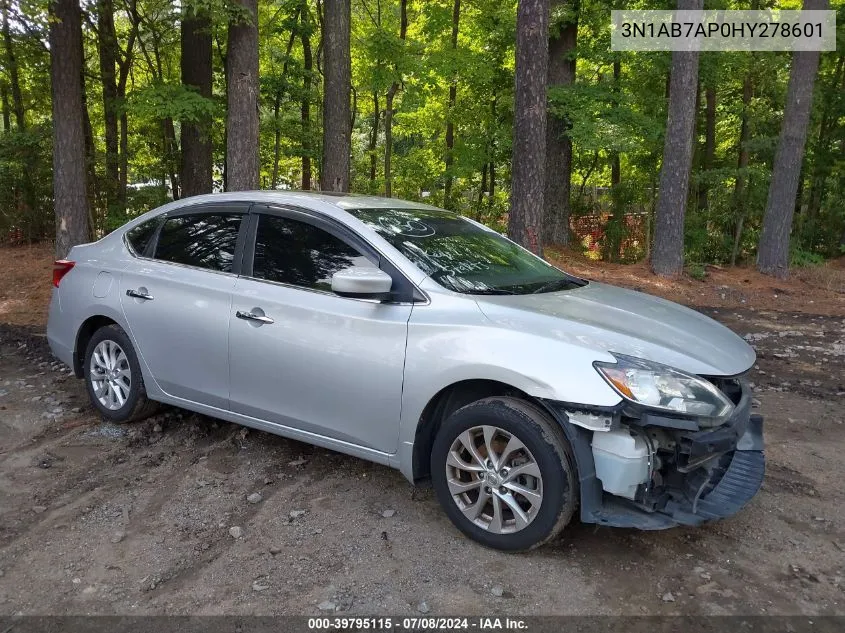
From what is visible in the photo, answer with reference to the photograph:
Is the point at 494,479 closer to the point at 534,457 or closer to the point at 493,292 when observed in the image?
the point at 534,457

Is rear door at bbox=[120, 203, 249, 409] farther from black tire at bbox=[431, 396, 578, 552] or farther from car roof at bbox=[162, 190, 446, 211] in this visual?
black tire at bbox=[431, 396, 578, 552]

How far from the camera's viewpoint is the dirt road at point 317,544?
9.84 feet

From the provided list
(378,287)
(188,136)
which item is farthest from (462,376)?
(188,136)

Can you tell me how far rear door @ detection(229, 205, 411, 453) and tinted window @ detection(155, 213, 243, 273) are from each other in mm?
214

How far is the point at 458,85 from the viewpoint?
20734 millimetres

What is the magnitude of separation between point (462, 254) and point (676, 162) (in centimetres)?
1052

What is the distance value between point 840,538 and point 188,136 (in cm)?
1394

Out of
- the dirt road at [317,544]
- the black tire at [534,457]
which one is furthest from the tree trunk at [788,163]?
the black tire at [534,457]

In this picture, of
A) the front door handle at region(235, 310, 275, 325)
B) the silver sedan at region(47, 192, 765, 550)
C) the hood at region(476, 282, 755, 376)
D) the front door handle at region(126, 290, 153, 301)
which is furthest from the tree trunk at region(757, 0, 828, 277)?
the front door handle at region(126, 290, 153, 301)

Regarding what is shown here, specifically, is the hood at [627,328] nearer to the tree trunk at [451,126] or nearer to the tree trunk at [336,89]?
the tree trunk at [336,89]

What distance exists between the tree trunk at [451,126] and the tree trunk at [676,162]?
7.79 m

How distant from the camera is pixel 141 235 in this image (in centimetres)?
514

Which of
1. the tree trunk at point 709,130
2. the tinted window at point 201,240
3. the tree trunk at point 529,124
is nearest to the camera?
the tinted window at point 201,240

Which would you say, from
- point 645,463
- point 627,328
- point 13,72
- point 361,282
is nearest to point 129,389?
point 361,282
